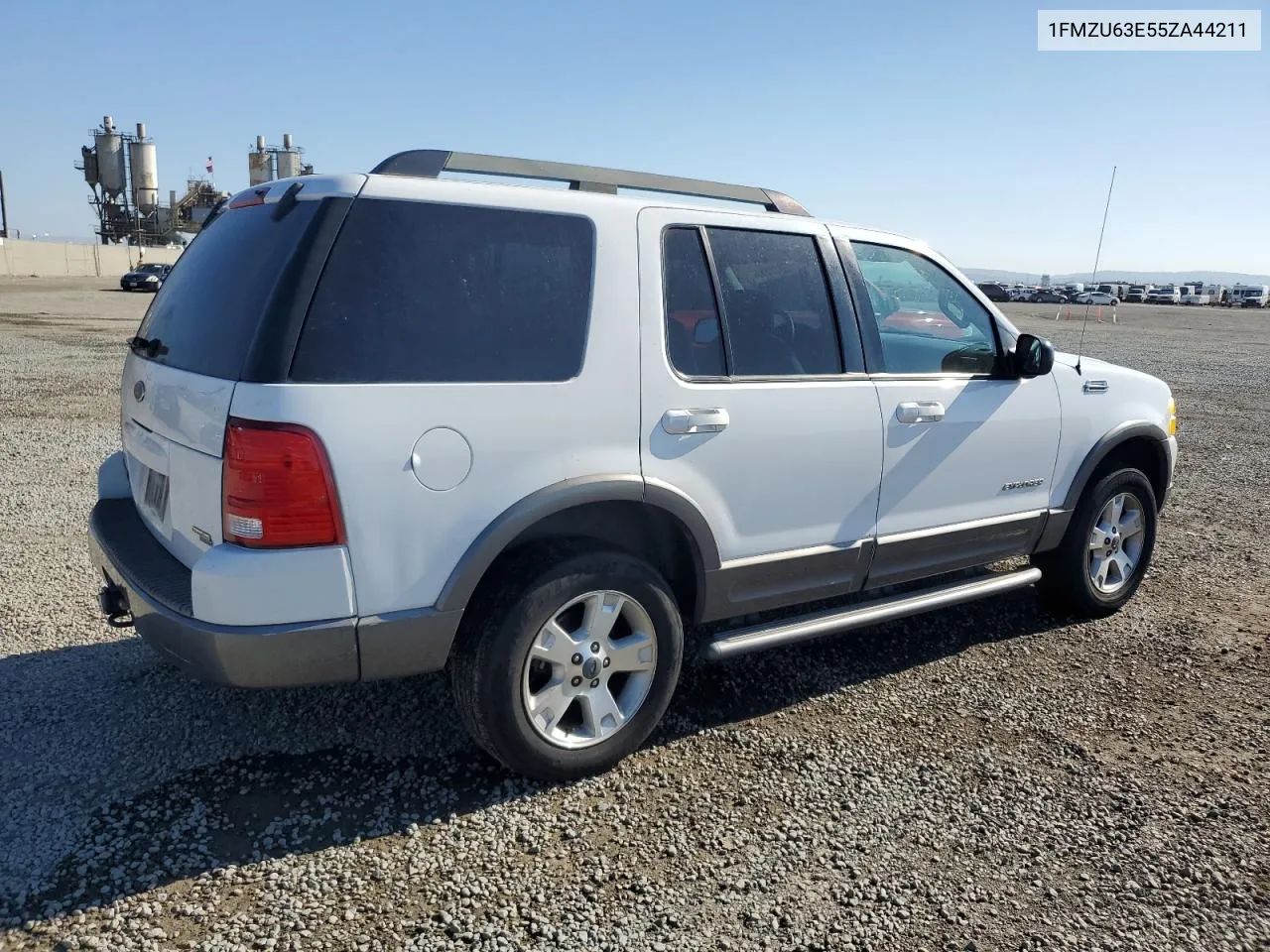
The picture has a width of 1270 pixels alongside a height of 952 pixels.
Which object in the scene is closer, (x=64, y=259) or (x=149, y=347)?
(x=149, y=347)

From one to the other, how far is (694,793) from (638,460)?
118cm

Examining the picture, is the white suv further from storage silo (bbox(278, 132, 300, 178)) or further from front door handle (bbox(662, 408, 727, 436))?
storage silo (bbox(278, 132, 300, 178))

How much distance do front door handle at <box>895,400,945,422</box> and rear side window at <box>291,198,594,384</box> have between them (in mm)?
1510

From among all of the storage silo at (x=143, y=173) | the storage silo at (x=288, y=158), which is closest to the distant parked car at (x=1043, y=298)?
the storage silo at (x=288, y=158)

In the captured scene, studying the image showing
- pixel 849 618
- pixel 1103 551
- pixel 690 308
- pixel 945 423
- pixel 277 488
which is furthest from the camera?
pixel 1103 551

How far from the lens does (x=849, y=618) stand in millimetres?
3877

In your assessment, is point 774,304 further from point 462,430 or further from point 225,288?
point 225,288

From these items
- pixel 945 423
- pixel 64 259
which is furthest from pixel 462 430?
pixel 64 259

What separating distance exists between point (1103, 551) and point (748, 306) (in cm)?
271

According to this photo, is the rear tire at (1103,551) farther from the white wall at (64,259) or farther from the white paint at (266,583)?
the white wall at (64,259)

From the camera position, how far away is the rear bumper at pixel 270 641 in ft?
8.76

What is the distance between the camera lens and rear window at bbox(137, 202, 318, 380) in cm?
280

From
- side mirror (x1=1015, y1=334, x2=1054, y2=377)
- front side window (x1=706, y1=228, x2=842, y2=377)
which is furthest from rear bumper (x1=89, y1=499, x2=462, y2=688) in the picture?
side mirror (x1=1015, y1=334, x2=1054, y2=377)

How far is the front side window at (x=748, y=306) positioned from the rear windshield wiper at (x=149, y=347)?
1792 millimetres
